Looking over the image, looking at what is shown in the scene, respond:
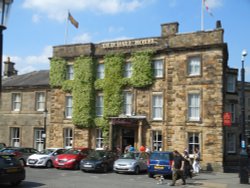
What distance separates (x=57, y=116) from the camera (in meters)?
33.3

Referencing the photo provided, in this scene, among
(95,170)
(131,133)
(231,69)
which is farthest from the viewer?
(231,69)

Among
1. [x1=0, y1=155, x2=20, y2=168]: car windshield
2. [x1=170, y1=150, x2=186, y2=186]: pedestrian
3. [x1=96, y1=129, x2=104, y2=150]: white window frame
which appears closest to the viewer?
[x1=0, y1=155, x2=20, y2=168]: car windshield

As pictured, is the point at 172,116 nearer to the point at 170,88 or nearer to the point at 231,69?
Result: the point at 170,88

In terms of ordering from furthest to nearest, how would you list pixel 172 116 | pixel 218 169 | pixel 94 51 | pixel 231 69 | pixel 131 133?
1. pixel 231 69
2. pixel 94 51
3. pixel 131 133
4. pixel 172 116
5. pixel 218 169

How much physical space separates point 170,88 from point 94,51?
8.43 metres

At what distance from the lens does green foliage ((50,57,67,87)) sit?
110 ft

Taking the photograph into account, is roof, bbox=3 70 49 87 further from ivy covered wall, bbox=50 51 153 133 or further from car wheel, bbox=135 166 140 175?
car wheel, bbox=135 166 140 175

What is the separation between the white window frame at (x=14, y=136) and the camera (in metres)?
37.1

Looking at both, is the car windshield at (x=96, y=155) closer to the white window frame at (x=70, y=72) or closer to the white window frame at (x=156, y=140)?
the white window frame at (x=156, y=140)

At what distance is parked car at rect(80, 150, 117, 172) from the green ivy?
26.2 ft

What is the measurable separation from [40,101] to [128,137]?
454 inches

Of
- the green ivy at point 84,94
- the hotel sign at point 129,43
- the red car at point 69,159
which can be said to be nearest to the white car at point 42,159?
the red car at point 69,159

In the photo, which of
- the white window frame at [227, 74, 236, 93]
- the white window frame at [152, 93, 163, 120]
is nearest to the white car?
the white window frame at [152, 93, 163, 120]

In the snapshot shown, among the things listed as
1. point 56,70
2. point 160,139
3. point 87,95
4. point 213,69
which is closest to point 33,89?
point 56,70
